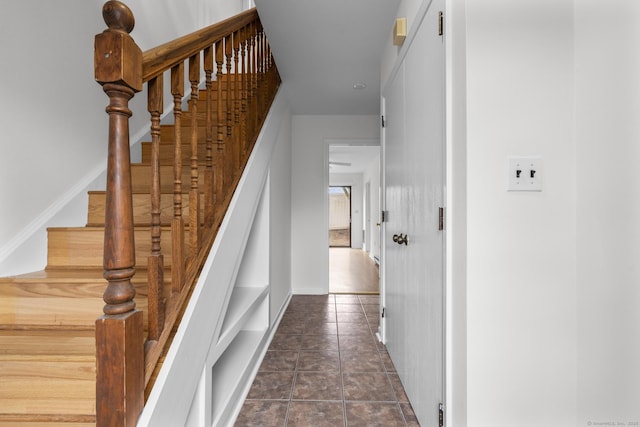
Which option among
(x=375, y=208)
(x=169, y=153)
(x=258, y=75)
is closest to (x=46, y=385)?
(x=169, y=153)

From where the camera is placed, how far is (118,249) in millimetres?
803

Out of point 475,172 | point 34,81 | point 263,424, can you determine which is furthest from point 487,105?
point 34,81

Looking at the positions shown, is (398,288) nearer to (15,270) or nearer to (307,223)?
(15,270)

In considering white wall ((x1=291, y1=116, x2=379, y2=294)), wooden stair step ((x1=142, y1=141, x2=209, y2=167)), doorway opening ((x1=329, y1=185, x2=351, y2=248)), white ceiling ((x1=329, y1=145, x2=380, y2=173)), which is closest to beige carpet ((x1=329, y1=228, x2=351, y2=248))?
doorway opening ((x1=329, y1=185, x2=351, y2=248))

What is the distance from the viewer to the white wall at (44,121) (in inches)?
55.6

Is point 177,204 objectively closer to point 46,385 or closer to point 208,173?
point 208,173

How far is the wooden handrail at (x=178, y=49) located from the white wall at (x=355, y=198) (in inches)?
371

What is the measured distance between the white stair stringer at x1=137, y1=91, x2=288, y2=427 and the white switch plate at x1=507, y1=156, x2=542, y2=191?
1.16m

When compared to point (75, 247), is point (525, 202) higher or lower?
higher

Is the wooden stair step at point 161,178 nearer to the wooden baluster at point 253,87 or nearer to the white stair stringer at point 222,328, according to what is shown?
the white stair stringer at point 222,328

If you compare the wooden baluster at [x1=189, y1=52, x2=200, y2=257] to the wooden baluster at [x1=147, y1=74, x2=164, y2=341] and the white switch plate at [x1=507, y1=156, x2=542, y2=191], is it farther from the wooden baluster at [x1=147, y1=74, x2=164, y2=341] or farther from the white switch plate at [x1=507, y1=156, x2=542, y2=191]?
the white switch plate at [x1=507, y1=156, x2=542, y2=191]

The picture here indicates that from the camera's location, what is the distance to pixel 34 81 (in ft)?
4.99

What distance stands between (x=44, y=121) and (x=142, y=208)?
0.64 meters

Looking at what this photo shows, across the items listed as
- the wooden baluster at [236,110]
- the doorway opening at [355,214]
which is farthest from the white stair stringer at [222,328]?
the doorway opening at [355,214]
